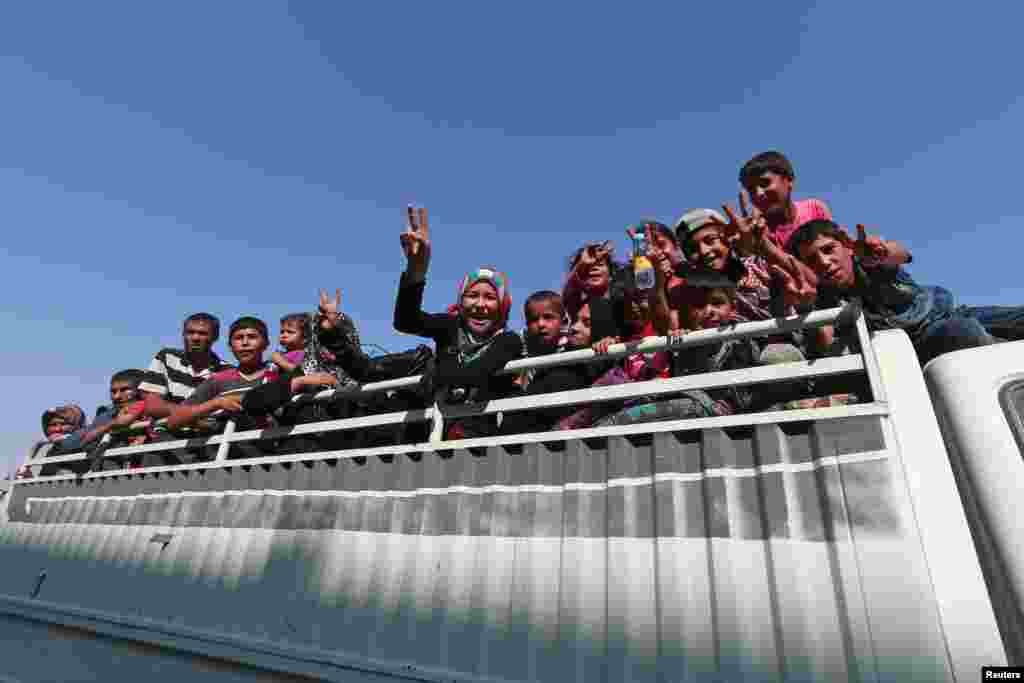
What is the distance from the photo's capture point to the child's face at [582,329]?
12.4 feet

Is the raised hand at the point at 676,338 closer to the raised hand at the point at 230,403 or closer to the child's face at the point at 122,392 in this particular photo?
the raised hand at the point at 230,403

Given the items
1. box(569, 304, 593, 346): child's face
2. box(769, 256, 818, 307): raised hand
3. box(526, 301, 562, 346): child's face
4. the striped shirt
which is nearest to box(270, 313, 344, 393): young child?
the striped shirt

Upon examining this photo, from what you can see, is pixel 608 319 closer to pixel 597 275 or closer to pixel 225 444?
pixel 597 275

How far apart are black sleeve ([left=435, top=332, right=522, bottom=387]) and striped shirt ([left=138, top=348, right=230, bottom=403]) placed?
13.9 feet

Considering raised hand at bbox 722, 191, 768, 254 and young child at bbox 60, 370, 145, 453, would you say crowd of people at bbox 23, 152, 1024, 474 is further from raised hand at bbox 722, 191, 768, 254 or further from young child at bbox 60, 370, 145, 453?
young child at bbox 60, 370, 145, 453

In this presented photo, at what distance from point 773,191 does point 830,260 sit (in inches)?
43.1

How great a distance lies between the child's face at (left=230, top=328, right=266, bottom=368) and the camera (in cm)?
539

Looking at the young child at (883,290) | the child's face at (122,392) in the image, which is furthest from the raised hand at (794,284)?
the child's face at (122,392)

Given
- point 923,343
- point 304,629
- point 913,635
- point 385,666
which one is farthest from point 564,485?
point 923,343

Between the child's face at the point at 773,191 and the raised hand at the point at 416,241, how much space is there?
243 centimetres

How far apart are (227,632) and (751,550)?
9.71 feet

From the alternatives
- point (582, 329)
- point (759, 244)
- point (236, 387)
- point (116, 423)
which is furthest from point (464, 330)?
point (116, 423)

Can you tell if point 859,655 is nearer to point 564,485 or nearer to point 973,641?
point 973,641

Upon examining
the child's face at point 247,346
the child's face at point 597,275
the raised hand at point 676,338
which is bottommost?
the raised hand at point 676,338
